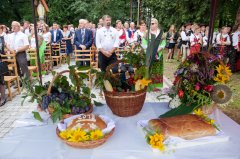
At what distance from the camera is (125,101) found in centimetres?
155

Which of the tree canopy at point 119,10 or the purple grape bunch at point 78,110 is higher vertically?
the tree canopy at point 119,10

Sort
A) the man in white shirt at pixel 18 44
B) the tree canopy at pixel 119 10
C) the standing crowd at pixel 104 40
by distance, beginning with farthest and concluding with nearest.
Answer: the tree canopy at pixel 119 10 → the man in white shirt at pixel 18 44 → the standing crowd at pixel 104 40

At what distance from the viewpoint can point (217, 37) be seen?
788 centimetres

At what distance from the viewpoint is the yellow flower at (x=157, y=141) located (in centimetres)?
122

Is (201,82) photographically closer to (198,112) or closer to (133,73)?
(198,112)

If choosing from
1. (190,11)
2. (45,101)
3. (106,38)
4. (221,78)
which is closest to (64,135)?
(45,101)

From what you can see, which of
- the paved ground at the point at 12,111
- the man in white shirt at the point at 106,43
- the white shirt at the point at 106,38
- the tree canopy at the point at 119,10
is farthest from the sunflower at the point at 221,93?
the tree canopy at the point at 119,10

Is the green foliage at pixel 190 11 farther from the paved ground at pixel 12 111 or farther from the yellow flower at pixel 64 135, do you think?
the yellow flower at pixel 64 135

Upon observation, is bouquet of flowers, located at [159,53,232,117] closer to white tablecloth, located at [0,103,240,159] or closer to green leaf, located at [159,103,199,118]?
green leaf, located at [159,103,199,118]

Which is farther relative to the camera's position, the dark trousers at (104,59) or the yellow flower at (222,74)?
the dark trousers at (104,59)

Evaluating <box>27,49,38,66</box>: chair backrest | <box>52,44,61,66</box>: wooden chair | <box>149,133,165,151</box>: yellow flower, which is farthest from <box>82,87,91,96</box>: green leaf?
<box>52,44,61,66</box>: wooden chair

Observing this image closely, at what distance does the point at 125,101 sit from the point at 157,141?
396mm

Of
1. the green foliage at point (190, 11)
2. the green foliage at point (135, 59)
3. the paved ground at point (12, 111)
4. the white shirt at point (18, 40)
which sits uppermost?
the green foliage at point (190, 11)

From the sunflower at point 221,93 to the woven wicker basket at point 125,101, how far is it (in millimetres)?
461
